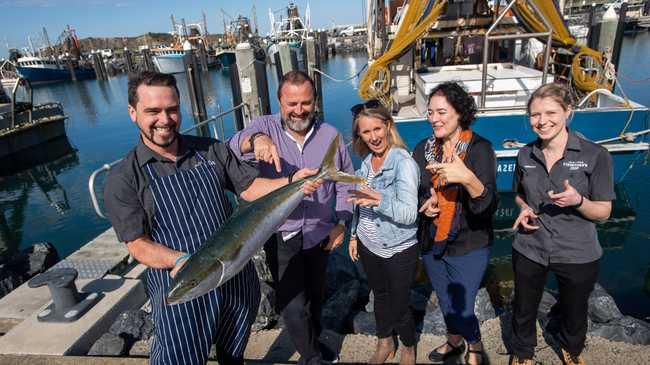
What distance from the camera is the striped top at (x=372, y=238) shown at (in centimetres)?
286

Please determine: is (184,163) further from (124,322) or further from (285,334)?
(124,322)

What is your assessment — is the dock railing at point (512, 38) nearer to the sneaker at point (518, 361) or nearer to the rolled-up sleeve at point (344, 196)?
the rolled-up sleeve at point (344, 196)

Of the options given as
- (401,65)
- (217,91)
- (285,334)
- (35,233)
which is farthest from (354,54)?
(285,334)

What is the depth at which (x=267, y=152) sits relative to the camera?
111 inches

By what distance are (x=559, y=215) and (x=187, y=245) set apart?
2.58m

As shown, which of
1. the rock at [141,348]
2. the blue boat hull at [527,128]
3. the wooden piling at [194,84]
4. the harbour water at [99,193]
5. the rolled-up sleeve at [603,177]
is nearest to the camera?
the rolled-up sleeve at [603,177]

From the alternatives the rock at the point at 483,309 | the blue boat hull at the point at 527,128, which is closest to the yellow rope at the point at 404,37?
the blue boat hull at the point at 527,128

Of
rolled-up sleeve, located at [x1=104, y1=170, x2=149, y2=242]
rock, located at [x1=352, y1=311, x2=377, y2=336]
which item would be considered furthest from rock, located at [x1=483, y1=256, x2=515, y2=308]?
rolled-up sleeve, located at [x1=104, y1=170, x2=149, y2=242]

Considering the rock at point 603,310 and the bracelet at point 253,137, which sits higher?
the bracelet at point 253,137

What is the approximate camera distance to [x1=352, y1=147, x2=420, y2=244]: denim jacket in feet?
8.61

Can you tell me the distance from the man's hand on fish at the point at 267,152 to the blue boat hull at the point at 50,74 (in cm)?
5960

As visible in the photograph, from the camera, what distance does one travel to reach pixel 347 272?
5.51 m

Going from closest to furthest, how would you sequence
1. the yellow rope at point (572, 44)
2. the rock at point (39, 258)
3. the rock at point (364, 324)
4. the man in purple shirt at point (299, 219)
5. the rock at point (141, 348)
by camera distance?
the man in purple shirt at point (299, 219)
the rock at point (141, 348)
the rock at point (364, 324)
the rock at point (39, 258)
the yellow rope at point (572, 44)

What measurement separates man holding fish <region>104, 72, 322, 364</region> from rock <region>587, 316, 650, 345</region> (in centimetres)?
368
